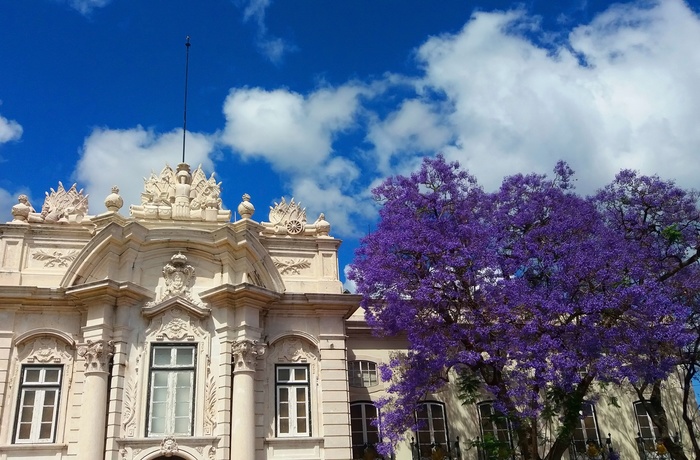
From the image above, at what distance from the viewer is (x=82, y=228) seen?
17.1 m

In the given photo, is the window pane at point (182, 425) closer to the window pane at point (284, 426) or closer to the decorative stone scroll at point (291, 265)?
the window pane at point (284, 426)

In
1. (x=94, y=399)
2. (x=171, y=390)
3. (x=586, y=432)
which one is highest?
(x=171, y=390)

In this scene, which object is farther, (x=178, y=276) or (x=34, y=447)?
(x=178, y=276)

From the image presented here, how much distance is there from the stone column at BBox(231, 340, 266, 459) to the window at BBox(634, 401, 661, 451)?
11.6 m

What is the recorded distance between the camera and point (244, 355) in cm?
1587

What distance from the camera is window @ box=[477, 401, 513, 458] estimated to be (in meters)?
16.5

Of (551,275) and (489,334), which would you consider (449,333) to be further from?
(551,275)

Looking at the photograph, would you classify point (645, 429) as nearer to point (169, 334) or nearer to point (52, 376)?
point (169, 334)

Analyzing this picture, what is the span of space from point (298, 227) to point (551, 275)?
22.0 feet

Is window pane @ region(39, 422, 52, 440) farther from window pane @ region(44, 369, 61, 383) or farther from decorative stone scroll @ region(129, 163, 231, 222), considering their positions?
decorative stone scroll @ region(129, 163, 231, 222)

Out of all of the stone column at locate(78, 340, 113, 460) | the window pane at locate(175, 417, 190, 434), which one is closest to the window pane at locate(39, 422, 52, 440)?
the stone column at locate(78, 340, 113, 460)

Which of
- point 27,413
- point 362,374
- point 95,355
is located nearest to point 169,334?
point 95,355

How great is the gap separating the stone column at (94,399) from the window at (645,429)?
48.7 feet

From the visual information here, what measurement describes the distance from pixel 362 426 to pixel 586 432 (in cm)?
669
